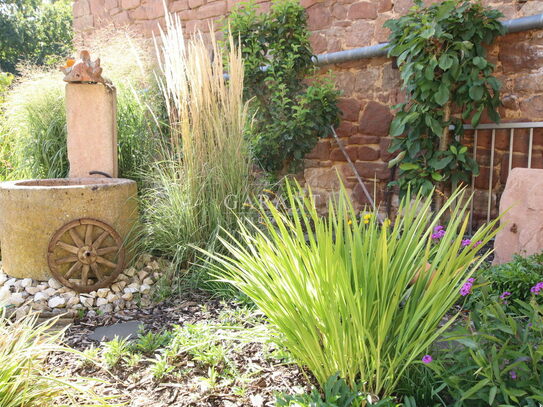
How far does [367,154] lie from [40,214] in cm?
264

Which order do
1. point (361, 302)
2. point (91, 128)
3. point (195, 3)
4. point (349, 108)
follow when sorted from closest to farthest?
1. point (361, 302)
2. point (91, 128)
3. point (349, 108)
4. point (195, 3)

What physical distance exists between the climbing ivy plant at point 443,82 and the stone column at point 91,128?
200 centimetres

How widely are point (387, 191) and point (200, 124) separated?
1.87m

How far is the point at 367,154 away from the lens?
168 inches

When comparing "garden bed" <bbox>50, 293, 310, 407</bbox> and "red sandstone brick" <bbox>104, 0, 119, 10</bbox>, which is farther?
"red sandstone brick" <bbox>104, 0, 119, 10</bbox>

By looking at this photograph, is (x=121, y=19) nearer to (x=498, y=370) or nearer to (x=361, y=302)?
(x=361, y=302)

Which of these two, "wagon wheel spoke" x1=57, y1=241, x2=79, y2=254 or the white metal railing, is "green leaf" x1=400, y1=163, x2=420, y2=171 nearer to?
the white metal railing

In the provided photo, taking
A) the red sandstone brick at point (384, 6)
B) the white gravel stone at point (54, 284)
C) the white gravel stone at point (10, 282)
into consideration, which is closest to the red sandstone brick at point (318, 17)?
the red sandstone brick at point (384, 6)

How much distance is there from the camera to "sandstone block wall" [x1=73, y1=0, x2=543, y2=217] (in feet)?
10.8

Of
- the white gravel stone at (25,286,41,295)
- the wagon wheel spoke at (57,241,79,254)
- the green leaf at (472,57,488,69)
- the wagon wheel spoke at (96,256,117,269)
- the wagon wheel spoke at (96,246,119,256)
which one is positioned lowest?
the white gravel stone at (25,286,41,295)

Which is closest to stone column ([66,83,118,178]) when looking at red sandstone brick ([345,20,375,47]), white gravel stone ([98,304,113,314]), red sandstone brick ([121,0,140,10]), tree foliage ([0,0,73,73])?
white gravel stone ([98,304,113,314])

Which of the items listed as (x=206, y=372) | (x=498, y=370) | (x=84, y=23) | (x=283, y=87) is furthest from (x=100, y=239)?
(x=84, y=23)

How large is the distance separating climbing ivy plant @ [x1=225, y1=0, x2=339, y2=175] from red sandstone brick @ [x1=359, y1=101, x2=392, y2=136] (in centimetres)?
25

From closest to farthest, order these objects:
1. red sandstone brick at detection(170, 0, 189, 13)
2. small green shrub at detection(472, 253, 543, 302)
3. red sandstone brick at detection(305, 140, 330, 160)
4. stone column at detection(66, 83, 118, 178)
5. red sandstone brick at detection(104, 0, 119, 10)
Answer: small green shrub at detection(472, 253, 543, 302) → stone column at detection(66, 83, 118, 178) → red sandstone brick at detection(305, 140, 330, 160) → red sandstone brick at detection(170, 0, 189, 13) → red sandstone brick at detection(104, 0, 119, 10)
